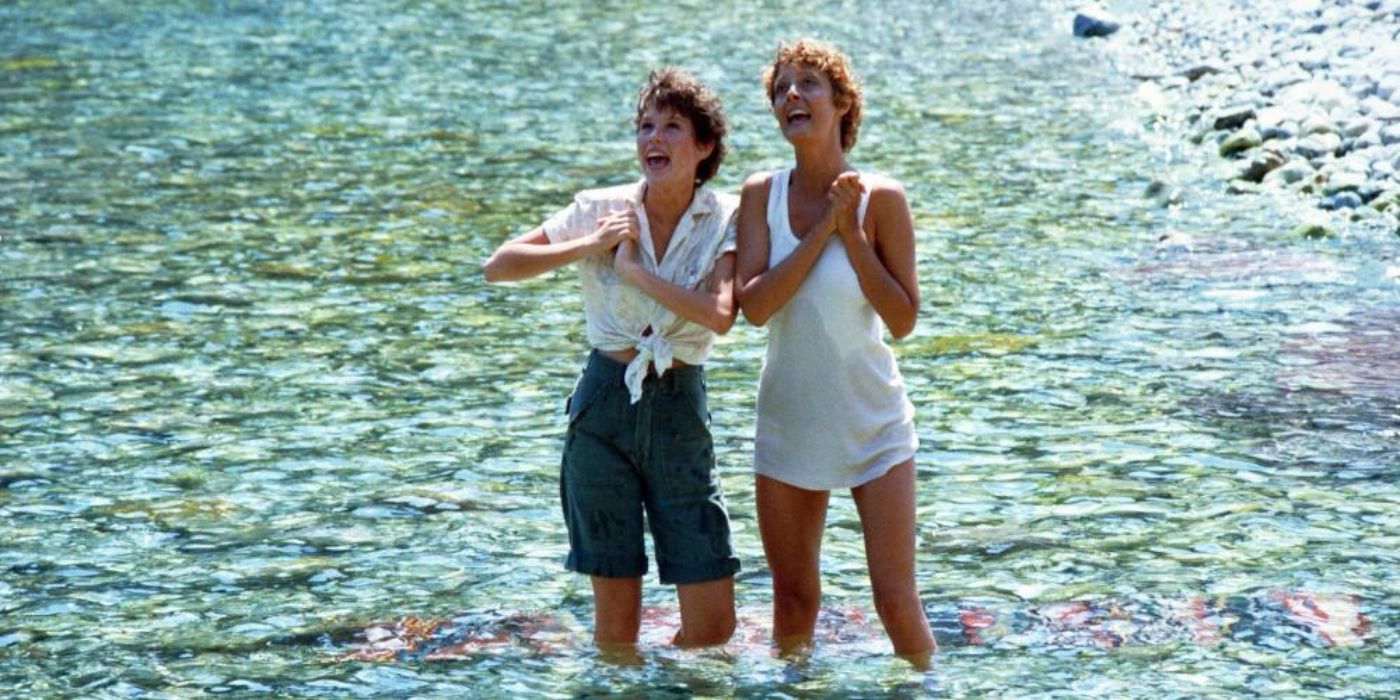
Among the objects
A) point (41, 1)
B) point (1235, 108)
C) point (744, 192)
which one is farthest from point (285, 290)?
point (41, 1)

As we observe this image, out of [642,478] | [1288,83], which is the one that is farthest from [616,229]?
[1288,83]

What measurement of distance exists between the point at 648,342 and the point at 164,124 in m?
14.6

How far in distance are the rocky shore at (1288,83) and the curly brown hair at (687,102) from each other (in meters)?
9.34

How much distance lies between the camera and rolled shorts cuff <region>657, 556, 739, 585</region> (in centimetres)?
711

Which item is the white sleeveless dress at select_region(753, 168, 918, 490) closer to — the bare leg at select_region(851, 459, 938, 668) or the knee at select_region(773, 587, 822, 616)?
the bare leg at select_region(851, 459, 938, 668)

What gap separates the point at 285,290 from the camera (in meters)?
14.1

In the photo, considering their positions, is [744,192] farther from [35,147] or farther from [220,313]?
[35,147]

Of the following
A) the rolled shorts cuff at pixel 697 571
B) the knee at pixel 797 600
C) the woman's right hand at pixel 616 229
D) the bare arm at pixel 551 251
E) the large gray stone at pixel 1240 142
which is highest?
the woman's right hand at pixel 616 229

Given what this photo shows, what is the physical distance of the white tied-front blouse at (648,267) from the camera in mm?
6988

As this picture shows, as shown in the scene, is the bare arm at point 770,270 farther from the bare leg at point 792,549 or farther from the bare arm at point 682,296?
the bare leg at point 792,549

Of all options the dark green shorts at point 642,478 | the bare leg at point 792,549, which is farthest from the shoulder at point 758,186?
the bare leg at point 792,549

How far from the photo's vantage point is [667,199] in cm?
702

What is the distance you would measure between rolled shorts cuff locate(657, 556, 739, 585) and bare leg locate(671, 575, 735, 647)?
0.10ft

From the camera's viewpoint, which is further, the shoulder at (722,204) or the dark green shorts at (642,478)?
the shoulder at (722,204)
